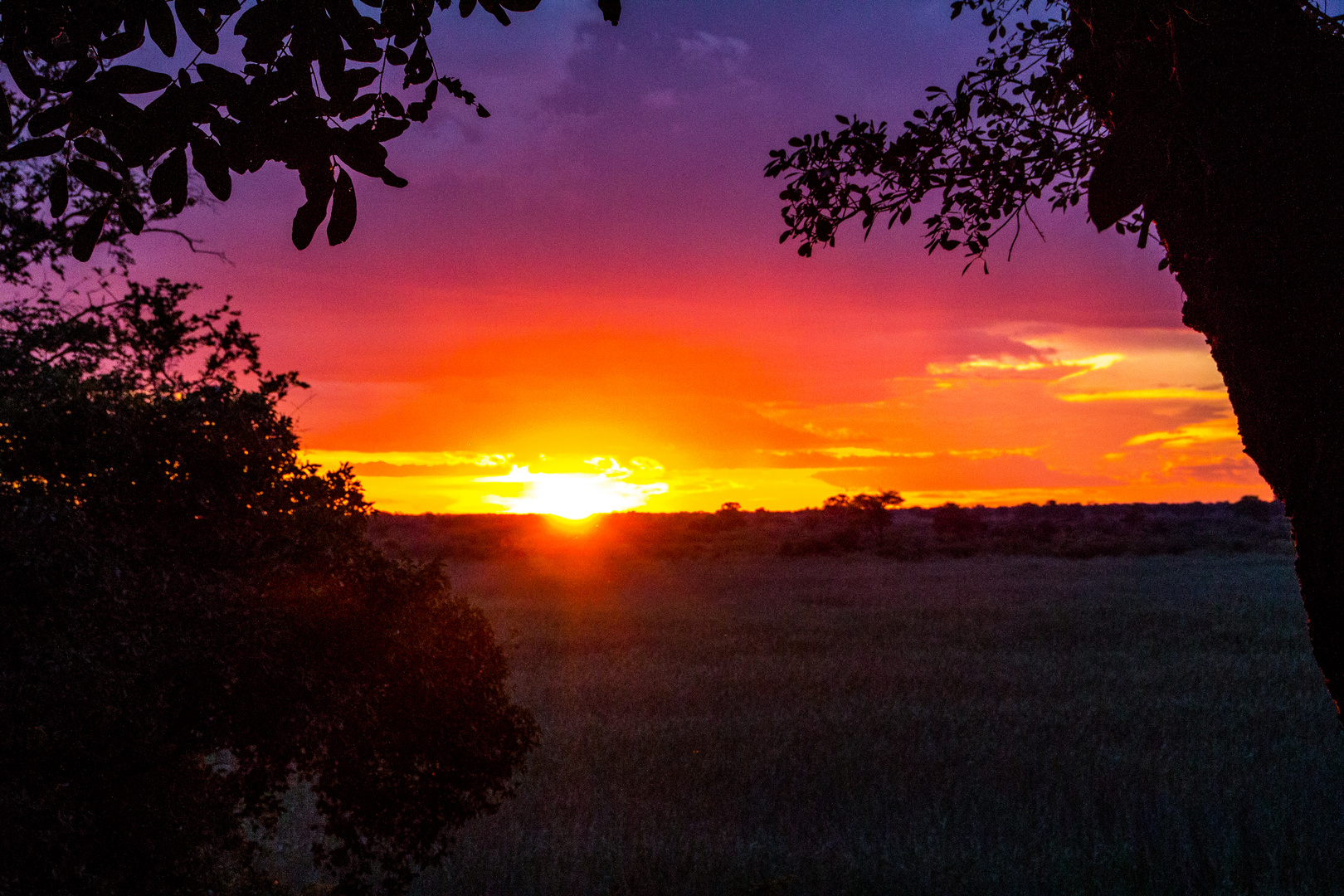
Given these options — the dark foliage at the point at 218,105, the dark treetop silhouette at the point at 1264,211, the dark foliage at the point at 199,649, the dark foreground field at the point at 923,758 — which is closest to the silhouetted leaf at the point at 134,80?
the dark foliage at the point at 218,105

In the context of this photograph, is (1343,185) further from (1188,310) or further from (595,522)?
(595,522)

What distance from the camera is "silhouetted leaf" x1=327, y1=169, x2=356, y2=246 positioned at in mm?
2830

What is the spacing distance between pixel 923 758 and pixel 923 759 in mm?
32

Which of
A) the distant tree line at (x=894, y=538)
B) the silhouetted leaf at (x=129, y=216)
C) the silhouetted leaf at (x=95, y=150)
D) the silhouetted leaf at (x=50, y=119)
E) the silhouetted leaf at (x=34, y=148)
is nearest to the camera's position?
the silhouetted leaf at (x=34, y=148)

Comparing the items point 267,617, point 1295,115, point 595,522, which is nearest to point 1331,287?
point 1295,115

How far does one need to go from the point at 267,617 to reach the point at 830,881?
18.4ft

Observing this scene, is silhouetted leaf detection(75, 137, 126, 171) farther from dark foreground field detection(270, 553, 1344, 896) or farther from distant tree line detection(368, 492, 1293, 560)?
distant tree line detection(368, 492, 1293, 560)

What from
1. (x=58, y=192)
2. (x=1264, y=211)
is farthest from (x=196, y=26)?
(x=1264, y=211)

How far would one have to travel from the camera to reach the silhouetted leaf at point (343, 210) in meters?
2.83

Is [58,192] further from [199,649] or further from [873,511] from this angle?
[873,511]

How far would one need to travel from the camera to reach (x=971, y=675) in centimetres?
1934

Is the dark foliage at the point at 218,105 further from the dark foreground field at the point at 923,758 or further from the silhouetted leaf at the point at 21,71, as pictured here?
the dark foreground field at the point at 923,758

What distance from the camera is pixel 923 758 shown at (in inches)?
524

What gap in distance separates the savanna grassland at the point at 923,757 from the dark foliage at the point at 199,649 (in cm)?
212
